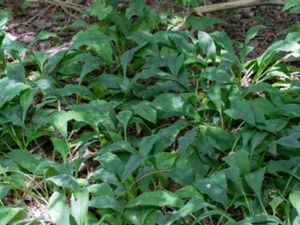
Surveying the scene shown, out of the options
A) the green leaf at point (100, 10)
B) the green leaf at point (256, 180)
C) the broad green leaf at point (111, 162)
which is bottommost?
the green leaf at point (256, 180)

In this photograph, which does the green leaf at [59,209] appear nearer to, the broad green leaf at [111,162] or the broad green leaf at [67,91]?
the broad green leaf at [111,162]

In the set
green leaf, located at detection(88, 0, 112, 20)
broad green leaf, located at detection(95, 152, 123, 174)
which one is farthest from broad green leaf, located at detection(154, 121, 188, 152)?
green leaf, located at detection(88, 0, 112, 20)

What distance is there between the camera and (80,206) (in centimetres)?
310

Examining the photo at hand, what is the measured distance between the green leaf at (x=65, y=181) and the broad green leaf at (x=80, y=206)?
0.05m

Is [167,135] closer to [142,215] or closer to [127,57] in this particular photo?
[142,215]

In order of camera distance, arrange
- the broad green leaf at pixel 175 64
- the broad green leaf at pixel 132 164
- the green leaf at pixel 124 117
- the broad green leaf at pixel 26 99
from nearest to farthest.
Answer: the broad green leaf at pixel 132 164 < the green leaf at pixel 124 117 < the broad green leaf at pixel 26 99 < the broad green leaf at pixel 175 64

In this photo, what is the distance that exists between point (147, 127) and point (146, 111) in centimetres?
13

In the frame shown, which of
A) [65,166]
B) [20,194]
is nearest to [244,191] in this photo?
[65,166]

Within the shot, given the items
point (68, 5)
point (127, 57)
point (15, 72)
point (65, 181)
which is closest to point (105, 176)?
point (65, 181)

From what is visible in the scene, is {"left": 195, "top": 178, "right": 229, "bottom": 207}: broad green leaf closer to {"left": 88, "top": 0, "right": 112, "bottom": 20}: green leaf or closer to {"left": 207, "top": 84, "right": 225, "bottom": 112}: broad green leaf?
{"left": 207, "top": 84, "right": 225, "bottom": 112}: broad green leaf

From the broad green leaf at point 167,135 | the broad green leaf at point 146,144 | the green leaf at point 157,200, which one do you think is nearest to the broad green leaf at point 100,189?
the green leaf at point 157,200

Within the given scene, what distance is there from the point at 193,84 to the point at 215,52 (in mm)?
273

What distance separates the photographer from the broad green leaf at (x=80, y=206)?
10.0 ft

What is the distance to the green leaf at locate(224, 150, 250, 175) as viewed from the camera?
3340 millimetres
